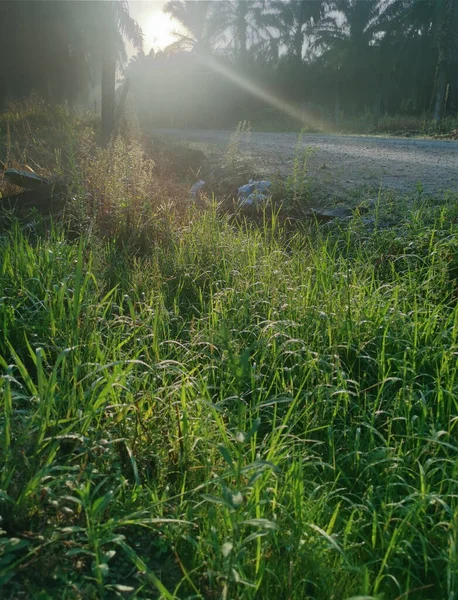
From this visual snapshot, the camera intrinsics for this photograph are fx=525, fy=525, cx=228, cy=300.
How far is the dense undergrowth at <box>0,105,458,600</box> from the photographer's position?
1.34 m

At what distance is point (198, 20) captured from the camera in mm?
33031

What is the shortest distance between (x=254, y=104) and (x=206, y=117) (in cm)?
350

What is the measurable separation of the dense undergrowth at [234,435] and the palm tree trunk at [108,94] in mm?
8021

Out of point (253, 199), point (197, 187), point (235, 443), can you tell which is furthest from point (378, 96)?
point (235, 443)

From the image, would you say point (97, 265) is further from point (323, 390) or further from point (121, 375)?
point (323, 390)

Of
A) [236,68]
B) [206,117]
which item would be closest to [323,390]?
[206,117]

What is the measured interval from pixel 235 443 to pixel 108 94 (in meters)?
10.8

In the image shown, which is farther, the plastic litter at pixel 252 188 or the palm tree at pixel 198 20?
the palm tree at pixel 198 20

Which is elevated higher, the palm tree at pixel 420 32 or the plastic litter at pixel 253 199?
the palm tree at pixel 420 32

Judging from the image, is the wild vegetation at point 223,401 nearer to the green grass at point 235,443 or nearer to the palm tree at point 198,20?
the green grass at point 235,443

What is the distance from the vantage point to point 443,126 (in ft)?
52.6

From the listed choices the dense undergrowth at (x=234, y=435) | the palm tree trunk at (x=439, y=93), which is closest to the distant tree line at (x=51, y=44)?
the palm tree trunk at (x=439, y=93)

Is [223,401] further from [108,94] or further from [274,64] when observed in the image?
[274,64]

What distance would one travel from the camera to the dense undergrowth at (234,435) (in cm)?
134
